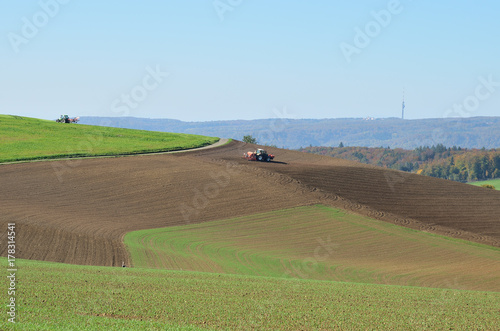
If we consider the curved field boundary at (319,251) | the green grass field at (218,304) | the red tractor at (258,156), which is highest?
the red tractor at (258,156)

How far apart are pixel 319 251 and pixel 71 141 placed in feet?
166

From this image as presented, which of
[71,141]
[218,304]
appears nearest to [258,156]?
[71,141]

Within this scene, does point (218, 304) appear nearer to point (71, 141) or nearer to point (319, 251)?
point (319, 251)

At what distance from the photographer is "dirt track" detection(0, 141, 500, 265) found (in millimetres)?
38562

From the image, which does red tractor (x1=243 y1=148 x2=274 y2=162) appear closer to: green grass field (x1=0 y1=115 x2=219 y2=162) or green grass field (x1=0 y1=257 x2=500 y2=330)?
green grass field (x1=0 y1=115 x2=219 y2=162)

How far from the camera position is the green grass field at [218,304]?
1672 centimetres

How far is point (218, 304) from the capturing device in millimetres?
19484

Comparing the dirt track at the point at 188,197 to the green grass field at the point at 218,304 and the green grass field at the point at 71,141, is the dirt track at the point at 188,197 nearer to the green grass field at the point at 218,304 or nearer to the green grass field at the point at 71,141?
the green grass field at the point at 71,141

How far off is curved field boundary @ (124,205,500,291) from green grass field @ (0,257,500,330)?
263 inches

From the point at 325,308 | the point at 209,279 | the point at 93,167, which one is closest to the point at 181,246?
the point at 209,279

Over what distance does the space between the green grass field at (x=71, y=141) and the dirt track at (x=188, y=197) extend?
596 centimetres

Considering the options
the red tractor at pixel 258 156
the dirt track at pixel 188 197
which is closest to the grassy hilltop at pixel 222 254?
the dirt track at pixel 188 197

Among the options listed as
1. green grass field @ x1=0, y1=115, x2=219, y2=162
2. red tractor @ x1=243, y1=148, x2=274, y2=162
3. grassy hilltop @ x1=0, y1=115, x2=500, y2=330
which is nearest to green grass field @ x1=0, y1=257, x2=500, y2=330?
grassy hilltop @ x1=0, y1=115, x2=500, y2=330

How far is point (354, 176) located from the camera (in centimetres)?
6191
